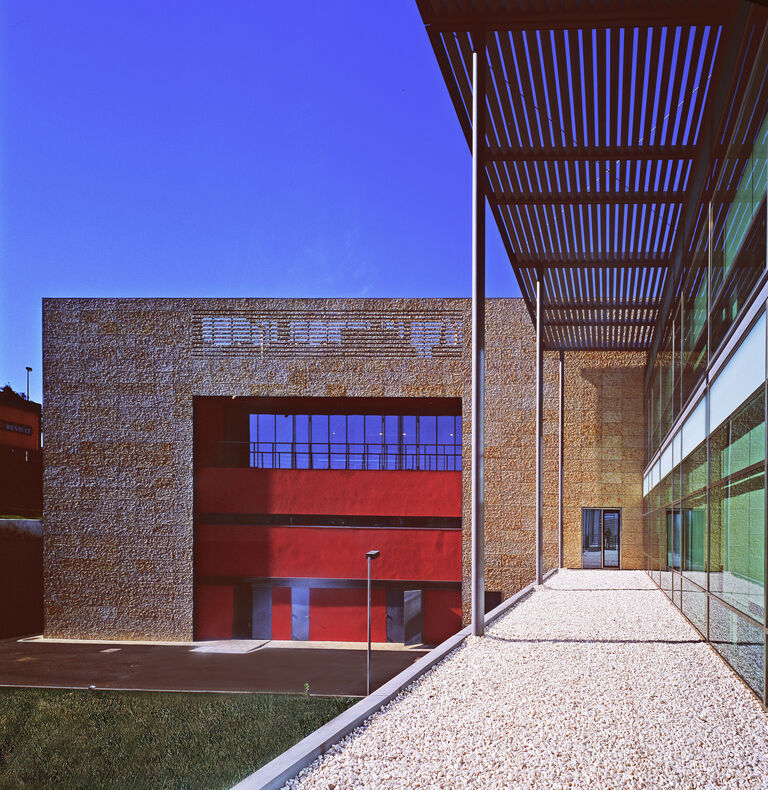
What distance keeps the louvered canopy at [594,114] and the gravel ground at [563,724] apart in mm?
6007

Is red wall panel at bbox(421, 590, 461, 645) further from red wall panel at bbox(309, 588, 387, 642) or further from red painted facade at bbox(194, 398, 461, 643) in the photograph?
red wall panel at bbox(309, 588, 387, 642)

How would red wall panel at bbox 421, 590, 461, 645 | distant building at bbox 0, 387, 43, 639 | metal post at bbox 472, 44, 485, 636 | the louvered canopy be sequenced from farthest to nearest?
distant building at bbox 0, 387, 43, 639 < red wall panel at bbox 421, 590, 461, 645 < metal post at bbox 472, 44, 485, 636 < the louvered canopy

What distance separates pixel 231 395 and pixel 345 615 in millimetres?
7664

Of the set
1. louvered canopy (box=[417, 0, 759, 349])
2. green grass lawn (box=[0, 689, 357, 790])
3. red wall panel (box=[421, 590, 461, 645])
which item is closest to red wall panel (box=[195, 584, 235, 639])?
green grass lawn (box=[0, 689, 357, 790])

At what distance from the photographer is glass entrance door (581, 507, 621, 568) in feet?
84.4

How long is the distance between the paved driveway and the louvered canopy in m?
11.3

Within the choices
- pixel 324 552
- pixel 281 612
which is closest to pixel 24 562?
pixel 281 612

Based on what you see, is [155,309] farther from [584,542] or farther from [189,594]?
[584,542]

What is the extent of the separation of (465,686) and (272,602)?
20.4 m

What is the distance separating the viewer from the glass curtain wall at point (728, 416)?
6914 millimetres

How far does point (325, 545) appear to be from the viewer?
26.4m

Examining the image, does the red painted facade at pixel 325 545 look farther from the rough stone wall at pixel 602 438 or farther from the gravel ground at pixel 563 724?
the gravel ground at pixel 563 724

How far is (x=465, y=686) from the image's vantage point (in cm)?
689

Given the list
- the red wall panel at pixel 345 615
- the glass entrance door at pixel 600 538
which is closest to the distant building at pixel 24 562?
the red wall panel at pixel 345 615
